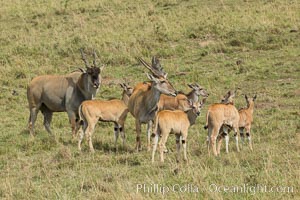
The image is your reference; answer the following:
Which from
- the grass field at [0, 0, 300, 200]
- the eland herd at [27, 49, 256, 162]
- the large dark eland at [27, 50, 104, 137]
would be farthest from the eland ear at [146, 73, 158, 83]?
the large dark eland at [27, 50, 104, 137]

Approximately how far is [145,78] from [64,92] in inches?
166

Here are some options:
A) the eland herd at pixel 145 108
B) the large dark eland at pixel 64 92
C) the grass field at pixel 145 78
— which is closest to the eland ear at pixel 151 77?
the eland herd at pixel 145 108

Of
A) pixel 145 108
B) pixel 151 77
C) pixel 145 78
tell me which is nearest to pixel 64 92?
pixel 145 108

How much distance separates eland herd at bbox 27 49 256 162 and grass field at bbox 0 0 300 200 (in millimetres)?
295

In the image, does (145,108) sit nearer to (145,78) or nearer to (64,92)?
(64,92)

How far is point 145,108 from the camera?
1193cm

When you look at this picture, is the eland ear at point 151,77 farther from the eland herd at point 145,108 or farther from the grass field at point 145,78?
the grass field at point 145,78

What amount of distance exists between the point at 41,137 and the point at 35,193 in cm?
445

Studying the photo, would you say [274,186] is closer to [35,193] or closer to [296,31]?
[35,193]

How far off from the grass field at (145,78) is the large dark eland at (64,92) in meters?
0.40

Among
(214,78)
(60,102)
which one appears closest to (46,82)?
(60,102)

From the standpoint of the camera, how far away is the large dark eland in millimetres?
13235

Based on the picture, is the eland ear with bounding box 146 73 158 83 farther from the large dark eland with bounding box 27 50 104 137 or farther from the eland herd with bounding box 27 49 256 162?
the large dark eland with bounding box 27 50 104 137

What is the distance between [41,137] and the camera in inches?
519
